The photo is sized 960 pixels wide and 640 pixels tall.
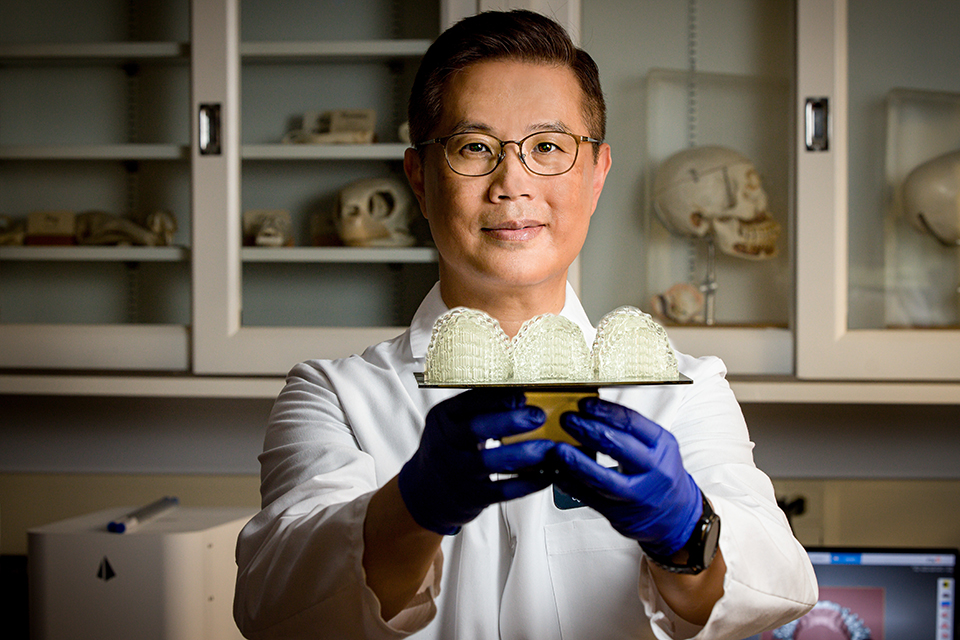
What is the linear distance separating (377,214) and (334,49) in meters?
0.34

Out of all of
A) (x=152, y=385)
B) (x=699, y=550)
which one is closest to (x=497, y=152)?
(x=699, y=550)

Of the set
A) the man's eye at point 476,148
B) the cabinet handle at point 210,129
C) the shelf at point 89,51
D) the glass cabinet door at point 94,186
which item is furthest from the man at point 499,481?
the shelf at point 89,51

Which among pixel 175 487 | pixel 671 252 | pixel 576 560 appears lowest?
pixel 175 487

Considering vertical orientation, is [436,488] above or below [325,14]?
below

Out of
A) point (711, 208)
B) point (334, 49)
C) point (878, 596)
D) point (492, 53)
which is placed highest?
point (334, 49)

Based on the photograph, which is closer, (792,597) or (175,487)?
(792,597)

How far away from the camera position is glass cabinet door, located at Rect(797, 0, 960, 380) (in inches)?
56.9

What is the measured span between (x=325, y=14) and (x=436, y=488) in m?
1.36

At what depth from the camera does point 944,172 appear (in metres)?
1.50

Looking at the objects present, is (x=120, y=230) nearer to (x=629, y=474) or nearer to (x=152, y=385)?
(x=152, y=385)

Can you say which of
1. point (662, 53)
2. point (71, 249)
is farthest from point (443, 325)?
point (71, 249)

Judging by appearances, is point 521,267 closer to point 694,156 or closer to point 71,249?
point 694,156

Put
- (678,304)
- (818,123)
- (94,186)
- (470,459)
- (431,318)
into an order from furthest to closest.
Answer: (94,186), (678,304), (818,123), (431,318), (470,459)

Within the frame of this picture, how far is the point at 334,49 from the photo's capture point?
1571mm
